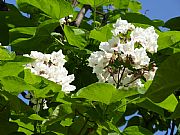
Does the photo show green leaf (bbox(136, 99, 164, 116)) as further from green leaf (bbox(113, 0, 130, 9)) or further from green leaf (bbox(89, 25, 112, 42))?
green leaf (bbox(113, 0, 130, 9))

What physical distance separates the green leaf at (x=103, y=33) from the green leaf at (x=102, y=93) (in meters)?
0.39

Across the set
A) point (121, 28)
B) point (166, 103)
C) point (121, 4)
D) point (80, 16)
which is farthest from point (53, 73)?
point (121, 4)

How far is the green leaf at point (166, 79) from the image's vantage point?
36.0 inches

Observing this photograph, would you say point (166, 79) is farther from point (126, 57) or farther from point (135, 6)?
point (135, 6)

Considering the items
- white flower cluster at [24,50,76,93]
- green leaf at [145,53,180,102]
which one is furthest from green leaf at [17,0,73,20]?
green leaf at [145,53,180,102]

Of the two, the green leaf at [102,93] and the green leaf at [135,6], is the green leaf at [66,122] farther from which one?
the green leaf at [135,6]

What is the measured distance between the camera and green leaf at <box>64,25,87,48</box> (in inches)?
67.7

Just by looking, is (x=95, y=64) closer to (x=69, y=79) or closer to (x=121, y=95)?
(x=69, y=79)

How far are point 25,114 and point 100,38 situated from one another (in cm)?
38

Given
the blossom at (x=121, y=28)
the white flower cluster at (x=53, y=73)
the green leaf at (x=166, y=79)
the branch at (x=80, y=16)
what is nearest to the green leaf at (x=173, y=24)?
the branch at (x=80, y=16)

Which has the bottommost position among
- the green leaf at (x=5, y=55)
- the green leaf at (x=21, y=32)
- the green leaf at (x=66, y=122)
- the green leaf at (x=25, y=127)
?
the green leaf at (x=25, y=127)

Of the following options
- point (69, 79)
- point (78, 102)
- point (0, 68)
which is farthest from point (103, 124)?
point (0, 68)

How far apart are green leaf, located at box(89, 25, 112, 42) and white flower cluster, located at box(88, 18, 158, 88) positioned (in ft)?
0.38

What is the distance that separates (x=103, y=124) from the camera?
52.2 inches
